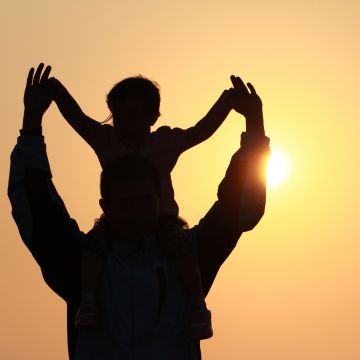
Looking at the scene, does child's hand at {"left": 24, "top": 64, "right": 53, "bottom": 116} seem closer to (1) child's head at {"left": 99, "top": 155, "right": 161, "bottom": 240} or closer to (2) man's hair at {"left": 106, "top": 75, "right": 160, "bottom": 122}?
→ (1) child's head at {"left": 99, "top": 155, "right": 161, "bottom": 240}

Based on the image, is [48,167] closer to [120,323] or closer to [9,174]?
[9,174]

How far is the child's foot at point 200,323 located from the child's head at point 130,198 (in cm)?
57

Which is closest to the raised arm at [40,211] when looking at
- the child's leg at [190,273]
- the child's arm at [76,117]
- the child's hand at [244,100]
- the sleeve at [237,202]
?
the child's leg at [190,273]

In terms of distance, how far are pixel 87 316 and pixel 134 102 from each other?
335 cm

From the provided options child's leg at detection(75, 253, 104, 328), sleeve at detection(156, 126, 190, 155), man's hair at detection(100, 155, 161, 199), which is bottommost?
child's leg at detection(75, 253, 104, 328)

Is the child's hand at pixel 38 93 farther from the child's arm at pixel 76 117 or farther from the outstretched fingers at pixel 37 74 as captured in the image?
the child's arm at pixel 76 117

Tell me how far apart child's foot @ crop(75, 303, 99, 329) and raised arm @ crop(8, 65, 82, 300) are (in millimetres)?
327

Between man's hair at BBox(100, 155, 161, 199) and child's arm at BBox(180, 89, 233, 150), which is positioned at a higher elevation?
child's arm at BBox(180, 89, 233, 150)

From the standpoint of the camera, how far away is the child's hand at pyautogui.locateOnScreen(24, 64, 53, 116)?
4.80 meters

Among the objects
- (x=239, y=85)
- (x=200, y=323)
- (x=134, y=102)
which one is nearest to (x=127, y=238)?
(x=200, y=323)

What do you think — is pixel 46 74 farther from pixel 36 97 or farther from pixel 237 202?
pixel 237 202

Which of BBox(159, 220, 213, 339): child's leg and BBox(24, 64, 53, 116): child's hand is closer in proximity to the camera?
BBox(159, 220, 213, 339): child's leg

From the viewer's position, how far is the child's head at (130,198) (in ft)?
14.8

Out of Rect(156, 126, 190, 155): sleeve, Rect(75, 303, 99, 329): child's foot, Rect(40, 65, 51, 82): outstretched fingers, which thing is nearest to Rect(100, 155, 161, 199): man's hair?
Rect(75, 303, 99, 329): child's foot
